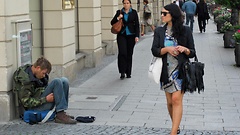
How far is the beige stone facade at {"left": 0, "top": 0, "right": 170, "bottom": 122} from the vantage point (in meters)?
8.16

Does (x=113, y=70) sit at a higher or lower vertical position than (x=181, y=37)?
lower

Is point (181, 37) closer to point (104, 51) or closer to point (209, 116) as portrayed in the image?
point (209, 116)

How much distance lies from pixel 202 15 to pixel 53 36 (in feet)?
57.8

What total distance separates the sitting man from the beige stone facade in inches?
8.8

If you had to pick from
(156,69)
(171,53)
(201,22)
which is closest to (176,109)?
(156,69)

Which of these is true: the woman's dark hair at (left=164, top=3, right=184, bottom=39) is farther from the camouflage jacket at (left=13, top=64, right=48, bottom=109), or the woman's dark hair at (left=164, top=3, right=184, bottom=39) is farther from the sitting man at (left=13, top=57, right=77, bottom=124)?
the camouflage jacket at (left=13, top=64, right=48, bottom=109)

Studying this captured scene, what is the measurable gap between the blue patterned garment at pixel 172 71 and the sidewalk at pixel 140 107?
90 cm

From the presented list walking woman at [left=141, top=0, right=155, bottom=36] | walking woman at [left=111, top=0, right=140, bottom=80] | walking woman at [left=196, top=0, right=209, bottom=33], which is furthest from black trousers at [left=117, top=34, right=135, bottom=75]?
walking woman at [left=196, top=0, right=209, bottom=33]

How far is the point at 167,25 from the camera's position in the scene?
7098 mm

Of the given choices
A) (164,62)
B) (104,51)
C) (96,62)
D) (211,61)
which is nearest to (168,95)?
(164,62)

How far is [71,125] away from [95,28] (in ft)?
23.9

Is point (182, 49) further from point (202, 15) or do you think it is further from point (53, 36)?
point (202, 15)

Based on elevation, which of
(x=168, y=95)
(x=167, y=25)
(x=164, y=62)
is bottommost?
(x=168, y=95)

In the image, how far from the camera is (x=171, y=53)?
6910mm
